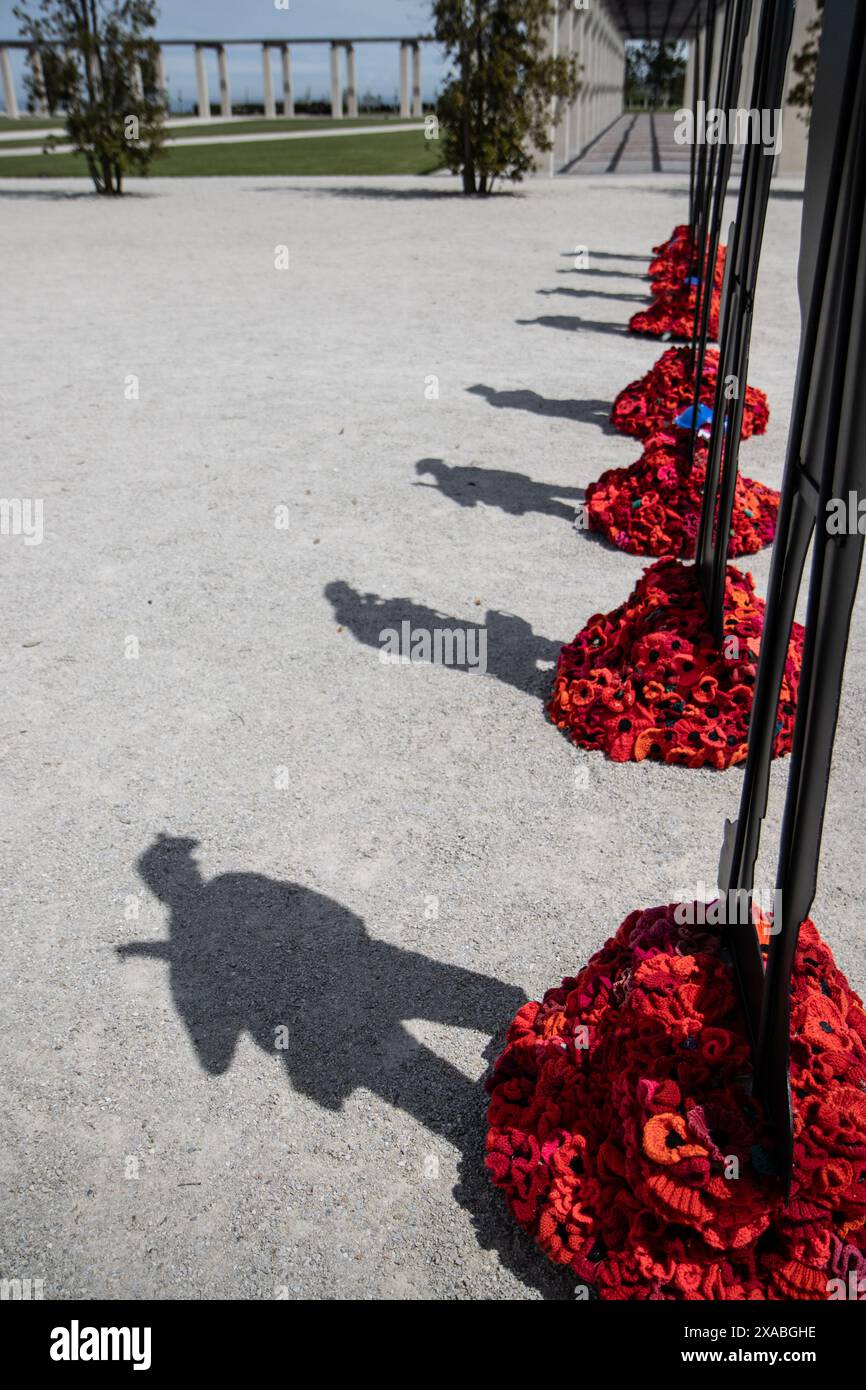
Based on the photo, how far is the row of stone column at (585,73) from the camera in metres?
31.1

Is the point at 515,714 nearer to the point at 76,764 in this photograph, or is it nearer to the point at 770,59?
the point at 76,764

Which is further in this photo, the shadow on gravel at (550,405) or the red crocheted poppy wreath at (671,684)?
the shadow on gravel at (550,405)

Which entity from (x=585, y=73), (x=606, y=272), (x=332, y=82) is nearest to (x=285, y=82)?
(x=332, y=82)

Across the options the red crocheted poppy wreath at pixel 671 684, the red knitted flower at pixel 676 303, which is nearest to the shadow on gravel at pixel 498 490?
the red crocheted poppy wreath at pixel 671 684

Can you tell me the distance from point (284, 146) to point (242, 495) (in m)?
38.3

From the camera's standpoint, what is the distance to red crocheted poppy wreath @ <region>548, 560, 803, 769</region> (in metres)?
4.80

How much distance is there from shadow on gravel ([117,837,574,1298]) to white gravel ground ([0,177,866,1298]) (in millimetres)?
11

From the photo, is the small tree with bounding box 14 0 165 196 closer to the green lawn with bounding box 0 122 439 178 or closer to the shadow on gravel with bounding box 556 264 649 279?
the green lawn with bounding box 0 122 439 178

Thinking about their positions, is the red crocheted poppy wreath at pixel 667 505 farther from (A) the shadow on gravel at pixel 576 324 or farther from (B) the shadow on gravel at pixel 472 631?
(A) the shadow on gravel at pixel 576 324

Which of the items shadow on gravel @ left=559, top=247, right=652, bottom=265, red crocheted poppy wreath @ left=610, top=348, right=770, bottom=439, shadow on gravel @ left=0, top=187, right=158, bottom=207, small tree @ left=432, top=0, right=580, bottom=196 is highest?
small tree @ left=432, top=0, right=580, bottom=196

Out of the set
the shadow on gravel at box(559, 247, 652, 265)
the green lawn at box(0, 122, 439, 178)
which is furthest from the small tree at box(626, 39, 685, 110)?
the shadow on gravel at box(559, 247, 652, 265)

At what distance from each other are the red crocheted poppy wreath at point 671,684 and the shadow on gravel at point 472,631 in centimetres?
22

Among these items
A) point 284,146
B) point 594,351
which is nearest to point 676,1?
point 284,146

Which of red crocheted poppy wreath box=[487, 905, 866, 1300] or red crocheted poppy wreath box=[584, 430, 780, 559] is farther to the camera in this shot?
red crocheted poppy wreath box=[584, 430, 780, 559]
